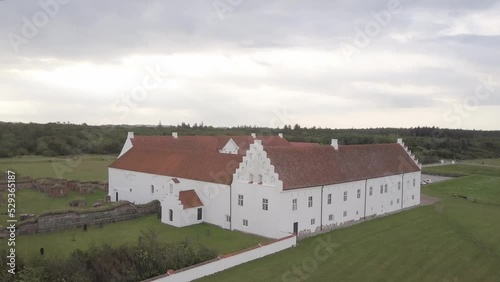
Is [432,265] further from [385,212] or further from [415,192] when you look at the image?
[415,192]

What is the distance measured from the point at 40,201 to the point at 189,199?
18074 mm

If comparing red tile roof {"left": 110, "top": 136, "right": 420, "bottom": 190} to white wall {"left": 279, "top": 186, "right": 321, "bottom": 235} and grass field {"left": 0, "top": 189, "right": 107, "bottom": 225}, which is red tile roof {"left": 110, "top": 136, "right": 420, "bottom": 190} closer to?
white wall {"left": 279, "top": 186, "right": 321, "bottom": 235}

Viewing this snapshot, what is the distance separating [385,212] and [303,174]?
41.9 ft

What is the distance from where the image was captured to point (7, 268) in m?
18.9

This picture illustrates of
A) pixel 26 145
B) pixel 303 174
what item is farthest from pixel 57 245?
pixel 26 145

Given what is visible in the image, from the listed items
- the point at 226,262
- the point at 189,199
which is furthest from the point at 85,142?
the point at 226,262

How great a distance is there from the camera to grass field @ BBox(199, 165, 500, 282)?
23.2 meters

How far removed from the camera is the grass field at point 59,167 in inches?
2348

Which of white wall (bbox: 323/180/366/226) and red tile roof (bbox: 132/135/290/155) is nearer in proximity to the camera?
white wall (bbox: 323/180/366/226)

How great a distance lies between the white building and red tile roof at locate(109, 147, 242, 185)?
0.11m

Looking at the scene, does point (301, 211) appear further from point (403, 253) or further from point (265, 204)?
point (403, 253)

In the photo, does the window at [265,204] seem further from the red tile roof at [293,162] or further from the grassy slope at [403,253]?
the grassy slope at [403,253]

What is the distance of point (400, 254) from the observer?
2700 cm

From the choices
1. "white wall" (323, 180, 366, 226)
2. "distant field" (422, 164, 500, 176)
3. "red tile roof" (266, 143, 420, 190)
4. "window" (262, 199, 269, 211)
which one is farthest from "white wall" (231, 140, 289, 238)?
"distant field" (422, 164, 500, 176)
